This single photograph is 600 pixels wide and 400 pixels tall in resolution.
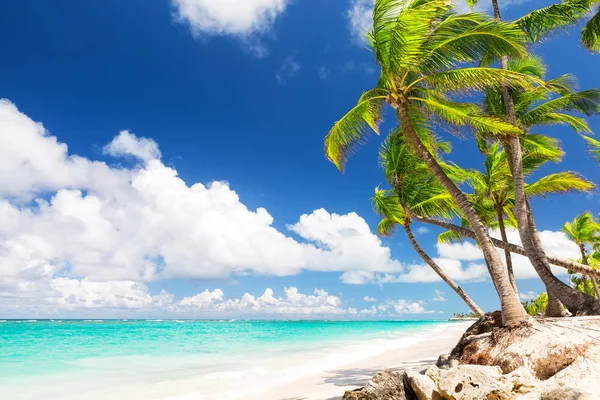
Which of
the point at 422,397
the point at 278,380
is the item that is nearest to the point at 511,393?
the point at 422,397

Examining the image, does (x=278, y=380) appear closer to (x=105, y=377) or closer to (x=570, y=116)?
(x=105, y=377)

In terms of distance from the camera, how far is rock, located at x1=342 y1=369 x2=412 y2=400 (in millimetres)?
4812

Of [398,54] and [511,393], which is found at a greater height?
[398,54]

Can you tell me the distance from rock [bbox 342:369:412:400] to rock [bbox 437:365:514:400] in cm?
50

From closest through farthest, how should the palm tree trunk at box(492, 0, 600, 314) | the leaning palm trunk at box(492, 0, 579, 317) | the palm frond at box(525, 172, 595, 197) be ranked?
the palm tree trunk at box(492, 0, 600, 314)
the leaning palm trunk at box(492, 0, 579, 317)
the palm frond at box(525, 172, 595, 197)

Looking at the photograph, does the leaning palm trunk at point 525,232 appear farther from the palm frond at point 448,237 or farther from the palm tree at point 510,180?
the palm frond at point 448,237

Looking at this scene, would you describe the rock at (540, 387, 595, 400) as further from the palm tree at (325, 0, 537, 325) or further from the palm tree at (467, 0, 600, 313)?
the palm tree at (467, 0, 600, 313)

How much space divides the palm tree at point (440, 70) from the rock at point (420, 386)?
3.02 meters

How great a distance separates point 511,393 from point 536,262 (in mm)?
5559

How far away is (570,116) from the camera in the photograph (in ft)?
34.4

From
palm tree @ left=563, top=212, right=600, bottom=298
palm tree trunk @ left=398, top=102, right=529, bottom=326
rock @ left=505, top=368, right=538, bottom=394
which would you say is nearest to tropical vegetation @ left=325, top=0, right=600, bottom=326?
palm tree trunk @ left=398, top=102, right=529, bottom=326

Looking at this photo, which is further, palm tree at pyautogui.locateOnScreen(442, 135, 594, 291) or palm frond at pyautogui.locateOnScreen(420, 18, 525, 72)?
palm tree at pyautogui.locateOnScreen(442, 135, 594, 291)

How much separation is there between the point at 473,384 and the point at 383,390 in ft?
3.47

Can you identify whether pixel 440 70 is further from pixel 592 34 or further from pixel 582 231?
pixel 582 231
